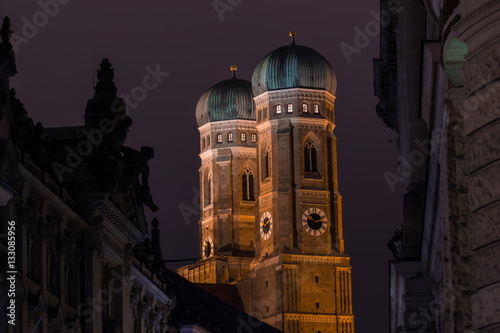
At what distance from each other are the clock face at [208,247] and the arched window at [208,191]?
15.5ft

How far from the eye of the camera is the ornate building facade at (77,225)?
39.5 m

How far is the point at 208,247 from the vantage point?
186 meters

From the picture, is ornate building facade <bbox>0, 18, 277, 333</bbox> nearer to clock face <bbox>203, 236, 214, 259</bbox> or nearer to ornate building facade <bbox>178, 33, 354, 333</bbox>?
ornate building facade <bbox>178, 33, 354, 333</bbox>

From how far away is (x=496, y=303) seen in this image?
1356 centimetres

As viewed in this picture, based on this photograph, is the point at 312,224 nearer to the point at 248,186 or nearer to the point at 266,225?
the point at 266,225

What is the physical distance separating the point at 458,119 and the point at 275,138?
161 metres

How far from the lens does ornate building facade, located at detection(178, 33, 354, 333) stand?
17275 cm

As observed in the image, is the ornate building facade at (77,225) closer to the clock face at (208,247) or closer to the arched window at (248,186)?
the clock face at (208,247)


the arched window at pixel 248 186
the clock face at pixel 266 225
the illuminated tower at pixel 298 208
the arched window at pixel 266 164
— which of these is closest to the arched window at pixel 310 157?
the illuminated tower at pixel 298 208

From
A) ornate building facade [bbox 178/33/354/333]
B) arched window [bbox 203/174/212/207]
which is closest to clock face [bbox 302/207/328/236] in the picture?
ornate building facade [bbox 178/33/354/333]

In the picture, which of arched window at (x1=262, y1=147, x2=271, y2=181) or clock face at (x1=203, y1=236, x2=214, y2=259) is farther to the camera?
clock face at (x1=203, y1=236, x2=214, y2=259)

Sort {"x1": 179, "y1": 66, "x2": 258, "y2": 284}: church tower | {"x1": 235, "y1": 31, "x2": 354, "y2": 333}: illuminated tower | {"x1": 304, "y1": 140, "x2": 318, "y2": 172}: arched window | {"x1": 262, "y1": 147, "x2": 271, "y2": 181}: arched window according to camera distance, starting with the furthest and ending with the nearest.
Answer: {"x1": 179, "y1": 66, "x2": 258, "y2": 284}: church tower → {"x1": 262, "y1": 147, "x2": 271, "y2": 181}: arched window → {"x1": 304, "y1": 140, "x2": 318, "y2": 172}: arched window → {"x1": 235, "y1": 31, "x2": 354, "y2": 333}: illuminated tower

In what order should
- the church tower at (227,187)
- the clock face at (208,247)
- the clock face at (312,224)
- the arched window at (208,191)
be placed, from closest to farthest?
the clock face at (312,224), the church tower at (227,187), the clock face at (208,247), the arched window at (208,191)

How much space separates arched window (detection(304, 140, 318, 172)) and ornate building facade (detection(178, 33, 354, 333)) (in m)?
0.12
